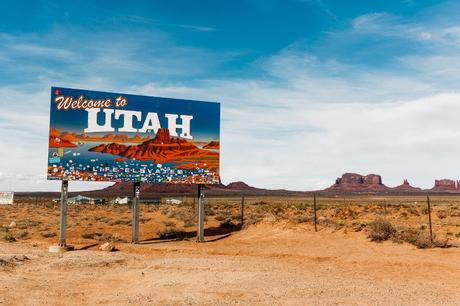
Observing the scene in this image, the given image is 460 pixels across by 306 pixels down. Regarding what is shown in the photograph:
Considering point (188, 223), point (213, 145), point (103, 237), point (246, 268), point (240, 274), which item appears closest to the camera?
point (240, 274)

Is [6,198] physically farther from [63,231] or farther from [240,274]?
[240,274]

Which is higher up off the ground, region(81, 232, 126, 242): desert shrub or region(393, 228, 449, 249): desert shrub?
region(393, 228, 449, 249): desert shrub

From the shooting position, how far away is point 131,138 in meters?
23.9

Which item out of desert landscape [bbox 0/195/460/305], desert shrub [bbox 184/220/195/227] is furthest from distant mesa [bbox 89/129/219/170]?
desert shrub [bbox 184/220/195/227]

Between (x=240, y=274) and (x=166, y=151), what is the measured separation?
11.3 metres

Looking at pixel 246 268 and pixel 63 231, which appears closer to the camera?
pixel 246 268

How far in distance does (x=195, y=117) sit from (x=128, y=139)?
3976mm

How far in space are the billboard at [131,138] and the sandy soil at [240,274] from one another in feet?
12.9

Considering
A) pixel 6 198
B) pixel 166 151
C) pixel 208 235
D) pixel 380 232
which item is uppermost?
pixel 166 151

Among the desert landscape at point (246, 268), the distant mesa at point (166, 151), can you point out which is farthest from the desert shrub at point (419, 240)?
the distant mesa at point (166, 151)

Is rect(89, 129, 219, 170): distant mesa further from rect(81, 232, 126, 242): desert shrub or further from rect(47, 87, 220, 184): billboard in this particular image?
rect(81, 232, 126, 242): desert shrub

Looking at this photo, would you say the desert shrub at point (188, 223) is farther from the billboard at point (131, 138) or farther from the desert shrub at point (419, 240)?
the desert shrub at point (419, 240)

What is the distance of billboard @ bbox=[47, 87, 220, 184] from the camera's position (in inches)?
886

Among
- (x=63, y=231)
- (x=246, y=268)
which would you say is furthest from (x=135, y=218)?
(x=246, y=268)
